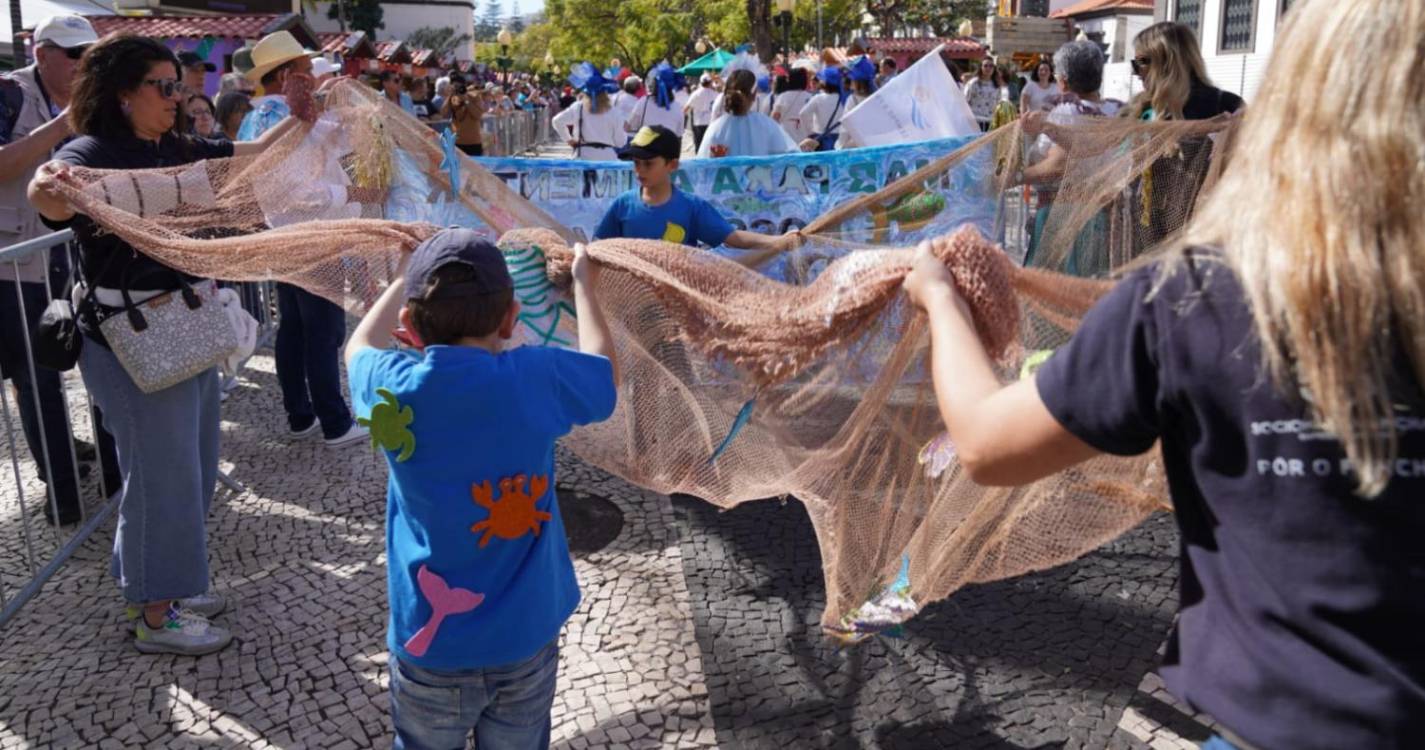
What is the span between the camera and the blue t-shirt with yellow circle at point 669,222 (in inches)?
182

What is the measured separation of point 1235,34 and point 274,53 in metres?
20.6

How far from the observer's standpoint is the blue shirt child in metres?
2.27

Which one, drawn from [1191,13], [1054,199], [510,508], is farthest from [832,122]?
[1191,13]

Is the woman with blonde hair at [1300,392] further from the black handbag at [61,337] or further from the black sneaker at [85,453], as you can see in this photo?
the black sneaker at [85,453]

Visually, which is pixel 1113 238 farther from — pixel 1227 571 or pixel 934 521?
pixel 1227 571

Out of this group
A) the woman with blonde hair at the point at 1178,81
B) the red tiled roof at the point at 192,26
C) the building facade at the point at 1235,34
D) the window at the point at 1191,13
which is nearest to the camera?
the woman with blonde hair at the point at 1178,81

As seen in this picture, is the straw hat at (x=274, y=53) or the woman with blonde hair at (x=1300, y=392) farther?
the straw hat at (x=274, y=53)

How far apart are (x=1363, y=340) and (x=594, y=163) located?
16.2 feet

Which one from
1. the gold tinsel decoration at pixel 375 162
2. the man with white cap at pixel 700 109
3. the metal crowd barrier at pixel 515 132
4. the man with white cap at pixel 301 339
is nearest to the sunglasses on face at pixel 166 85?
the gold tinsel decoration at pixel 375 162

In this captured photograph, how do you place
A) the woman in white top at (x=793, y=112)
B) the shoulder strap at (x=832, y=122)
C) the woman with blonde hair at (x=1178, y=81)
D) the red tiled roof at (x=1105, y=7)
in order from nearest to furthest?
the woman with blonde hair at (x=1178, y=81)
the shoulder strap at (x=832, y=122)
the woman in white top at (x=793, y=112)
the red tiled roof at (x=1105, y=7)

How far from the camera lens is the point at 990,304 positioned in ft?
6.20

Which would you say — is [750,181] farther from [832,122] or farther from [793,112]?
[793,112]

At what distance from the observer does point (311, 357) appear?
5.70m

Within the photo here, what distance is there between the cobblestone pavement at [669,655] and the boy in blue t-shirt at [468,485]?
0.89 meters
